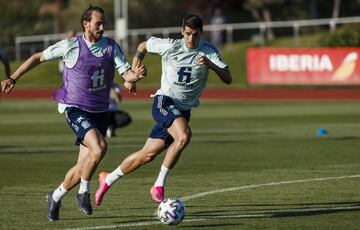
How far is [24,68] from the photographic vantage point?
1159 centimetres

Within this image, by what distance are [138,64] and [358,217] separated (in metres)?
2.97

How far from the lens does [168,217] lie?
35.7ft

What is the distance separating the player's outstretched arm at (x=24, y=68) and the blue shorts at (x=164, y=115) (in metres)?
1.51

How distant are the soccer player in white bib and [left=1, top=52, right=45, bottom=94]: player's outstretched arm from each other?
115cm

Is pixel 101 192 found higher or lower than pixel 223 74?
lower

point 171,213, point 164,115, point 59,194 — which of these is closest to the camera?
point 171,213

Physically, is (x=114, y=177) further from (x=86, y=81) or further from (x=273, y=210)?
(x=273, y=210)

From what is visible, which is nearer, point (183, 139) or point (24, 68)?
point (24, 68)

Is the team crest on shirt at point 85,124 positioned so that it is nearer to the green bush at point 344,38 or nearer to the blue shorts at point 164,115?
the blue shorts at point 164,115

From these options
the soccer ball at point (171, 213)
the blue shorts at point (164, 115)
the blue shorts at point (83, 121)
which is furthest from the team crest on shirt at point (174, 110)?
the soccer ball at point (171, 213)

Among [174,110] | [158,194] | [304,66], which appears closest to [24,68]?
[174,110]

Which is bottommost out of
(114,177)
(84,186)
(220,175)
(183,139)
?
(220,175)

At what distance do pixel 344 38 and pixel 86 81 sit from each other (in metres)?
36.6

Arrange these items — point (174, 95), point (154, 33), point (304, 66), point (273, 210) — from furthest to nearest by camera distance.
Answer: point (154, 33) < point (304, 66) < point (174, 95) < point (273, 210)
